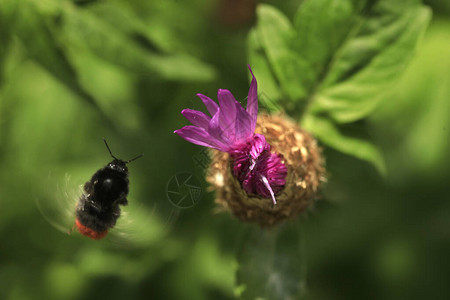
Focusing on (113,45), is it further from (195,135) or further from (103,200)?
(195,135)

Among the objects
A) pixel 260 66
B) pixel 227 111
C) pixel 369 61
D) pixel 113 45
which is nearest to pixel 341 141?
pixel 369 61

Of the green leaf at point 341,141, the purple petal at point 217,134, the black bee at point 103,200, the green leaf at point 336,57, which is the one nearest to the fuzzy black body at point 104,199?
the black bee at point 103,200

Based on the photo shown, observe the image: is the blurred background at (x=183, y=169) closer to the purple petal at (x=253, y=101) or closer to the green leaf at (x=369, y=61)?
the green leaf at (x=369, y=61)

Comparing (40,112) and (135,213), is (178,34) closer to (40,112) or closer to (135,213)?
(40,112)

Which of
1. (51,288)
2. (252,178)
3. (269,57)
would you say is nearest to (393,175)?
(269,57)

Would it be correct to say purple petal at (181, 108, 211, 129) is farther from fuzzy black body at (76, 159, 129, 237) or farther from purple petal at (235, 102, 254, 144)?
fuzzy black body at (76, 159, 129, 237)

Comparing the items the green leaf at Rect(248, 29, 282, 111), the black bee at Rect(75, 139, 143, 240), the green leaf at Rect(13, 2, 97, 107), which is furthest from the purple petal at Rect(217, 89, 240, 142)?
the green leaf at Rect(13, 2, 97, 107)
